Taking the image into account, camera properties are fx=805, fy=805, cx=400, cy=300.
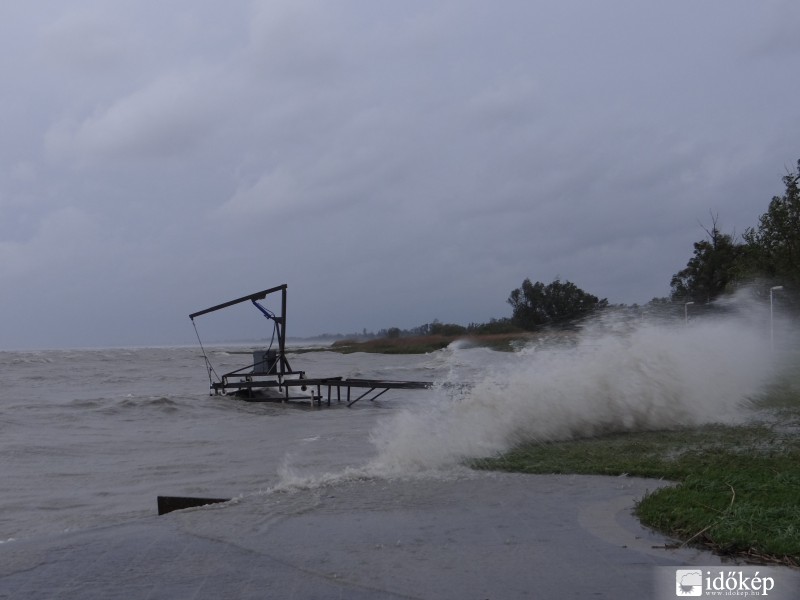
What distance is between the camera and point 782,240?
2858 cm

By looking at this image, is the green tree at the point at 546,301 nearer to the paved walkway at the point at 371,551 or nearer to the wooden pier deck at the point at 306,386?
the wooden pier deck at the point at 306,386

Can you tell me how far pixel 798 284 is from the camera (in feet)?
92.3

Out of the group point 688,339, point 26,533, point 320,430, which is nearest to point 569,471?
point 26,533

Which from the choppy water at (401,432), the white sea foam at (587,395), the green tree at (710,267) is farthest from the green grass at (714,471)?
the green tree at (710,267)

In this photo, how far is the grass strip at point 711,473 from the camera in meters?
5.19

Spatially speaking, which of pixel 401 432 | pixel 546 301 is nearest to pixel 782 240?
pixel 546 301

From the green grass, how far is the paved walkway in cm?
26

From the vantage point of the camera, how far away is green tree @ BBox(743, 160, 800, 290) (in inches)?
1073

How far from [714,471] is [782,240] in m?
24.1

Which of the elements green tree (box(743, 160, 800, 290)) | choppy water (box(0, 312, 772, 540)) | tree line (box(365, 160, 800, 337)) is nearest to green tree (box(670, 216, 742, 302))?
tree line (box(365, 160, 800, 337))

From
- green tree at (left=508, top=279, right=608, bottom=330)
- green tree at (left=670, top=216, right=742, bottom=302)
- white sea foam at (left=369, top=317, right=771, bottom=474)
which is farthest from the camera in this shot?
green tree at (left=670, top=216, right=742, bottom=302)

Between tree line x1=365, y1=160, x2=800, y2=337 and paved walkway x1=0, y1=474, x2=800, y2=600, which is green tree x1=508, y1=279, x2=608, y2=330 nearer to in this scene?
tree line x1=365, y1=160, x2=800, y2=337

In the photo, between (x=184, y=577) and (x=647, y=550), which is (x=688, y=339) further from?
(x=184, y=577)

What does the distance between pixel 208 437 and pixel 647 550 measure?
43.2 ft
